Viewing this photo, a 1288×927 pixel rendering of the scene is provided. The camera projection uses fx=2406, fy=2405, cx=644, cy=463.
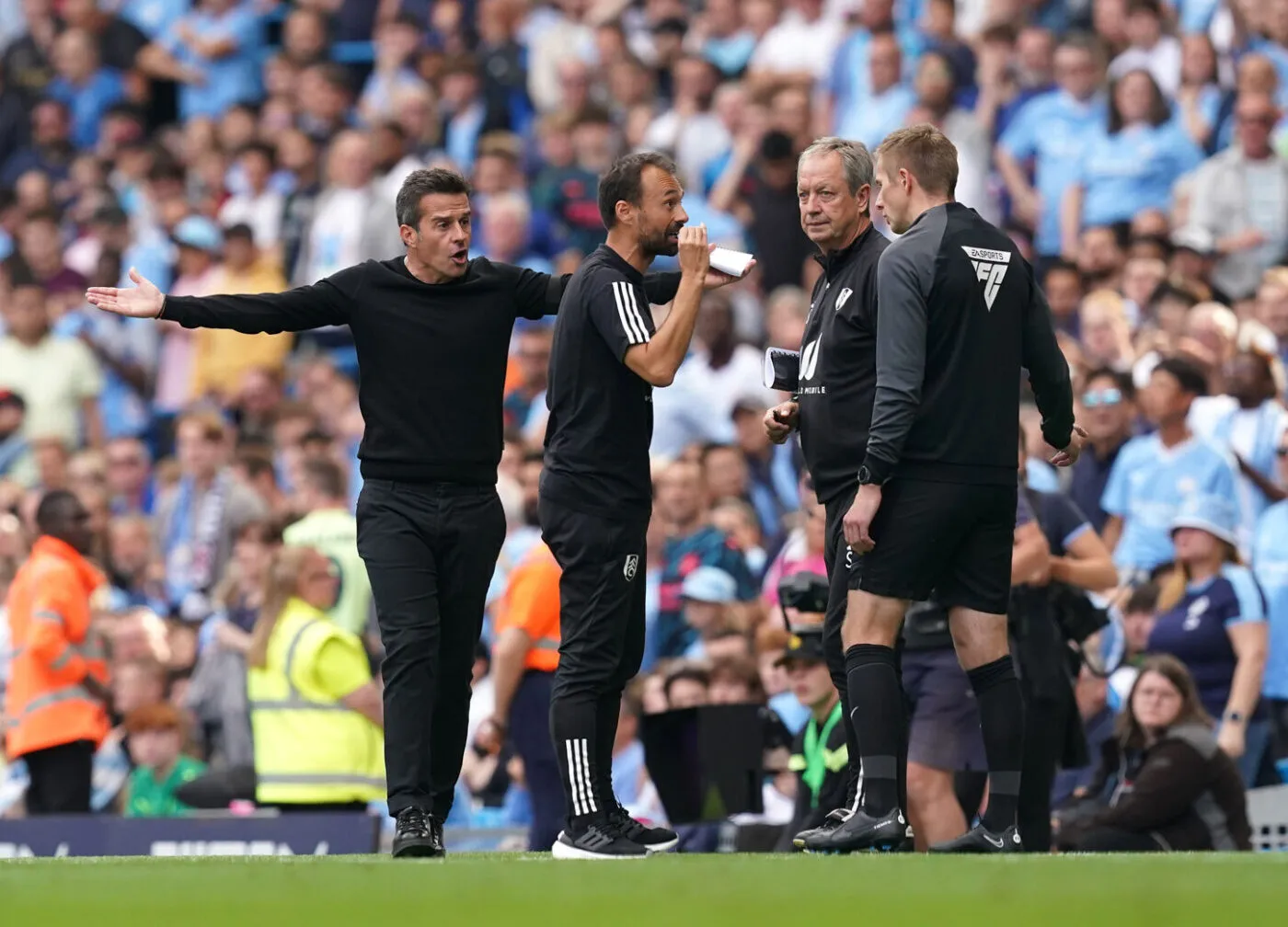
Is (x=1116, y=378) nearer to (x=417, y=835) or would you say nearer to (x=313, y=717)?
(x=313, y=717)

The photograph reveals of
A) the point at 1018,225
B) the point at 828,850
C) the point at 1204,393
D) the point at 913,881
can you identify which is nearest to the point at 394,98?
the point at 1018,225

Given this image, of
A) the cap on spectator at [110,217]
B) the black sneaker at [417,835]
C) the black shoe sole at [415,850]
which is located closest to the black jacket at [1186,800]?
the black sneaker at [417,835]

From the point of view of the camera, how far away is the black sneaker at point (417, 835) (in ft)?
23.0

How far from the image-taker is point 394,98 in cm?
1798

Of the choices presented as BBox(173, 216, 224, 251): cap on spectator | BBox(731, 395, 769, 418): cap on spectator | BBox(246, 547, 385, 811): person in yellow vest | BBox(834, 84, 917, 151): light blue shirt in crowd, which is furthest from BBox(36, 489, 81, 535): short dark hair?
BBox(173, 216, 224, 251): cap on spectator

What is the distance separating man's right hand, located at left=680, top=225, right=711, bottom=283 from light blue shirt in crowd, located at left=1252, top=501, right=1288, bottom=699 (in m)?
4.61

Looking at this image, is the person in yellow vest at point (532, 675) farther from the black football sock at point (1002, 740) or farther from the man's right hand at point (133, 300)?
the black football sock at point (1002, 740)

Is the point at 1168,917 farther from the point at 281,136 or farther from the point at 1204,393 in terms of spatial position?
the point at 281,136

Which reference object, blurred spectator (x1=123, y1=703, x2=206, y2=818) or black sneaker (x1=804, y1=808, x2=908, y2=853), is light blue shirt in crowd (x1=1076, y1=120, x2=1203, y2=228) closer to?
blurred spectator (x1=123, y1=703, x2=206, y2=818)

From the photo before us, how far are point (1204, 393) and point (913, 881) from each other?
701cm

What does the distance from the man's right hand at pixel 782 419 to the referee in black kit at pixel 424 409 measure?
2.61 feet

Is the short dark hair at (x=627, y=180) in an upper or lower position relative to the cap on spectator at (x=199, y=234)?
lower

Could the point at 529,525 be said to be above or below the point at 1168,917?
above

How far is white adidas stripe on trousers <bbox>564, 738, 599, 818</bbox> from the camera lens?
7227 mm
